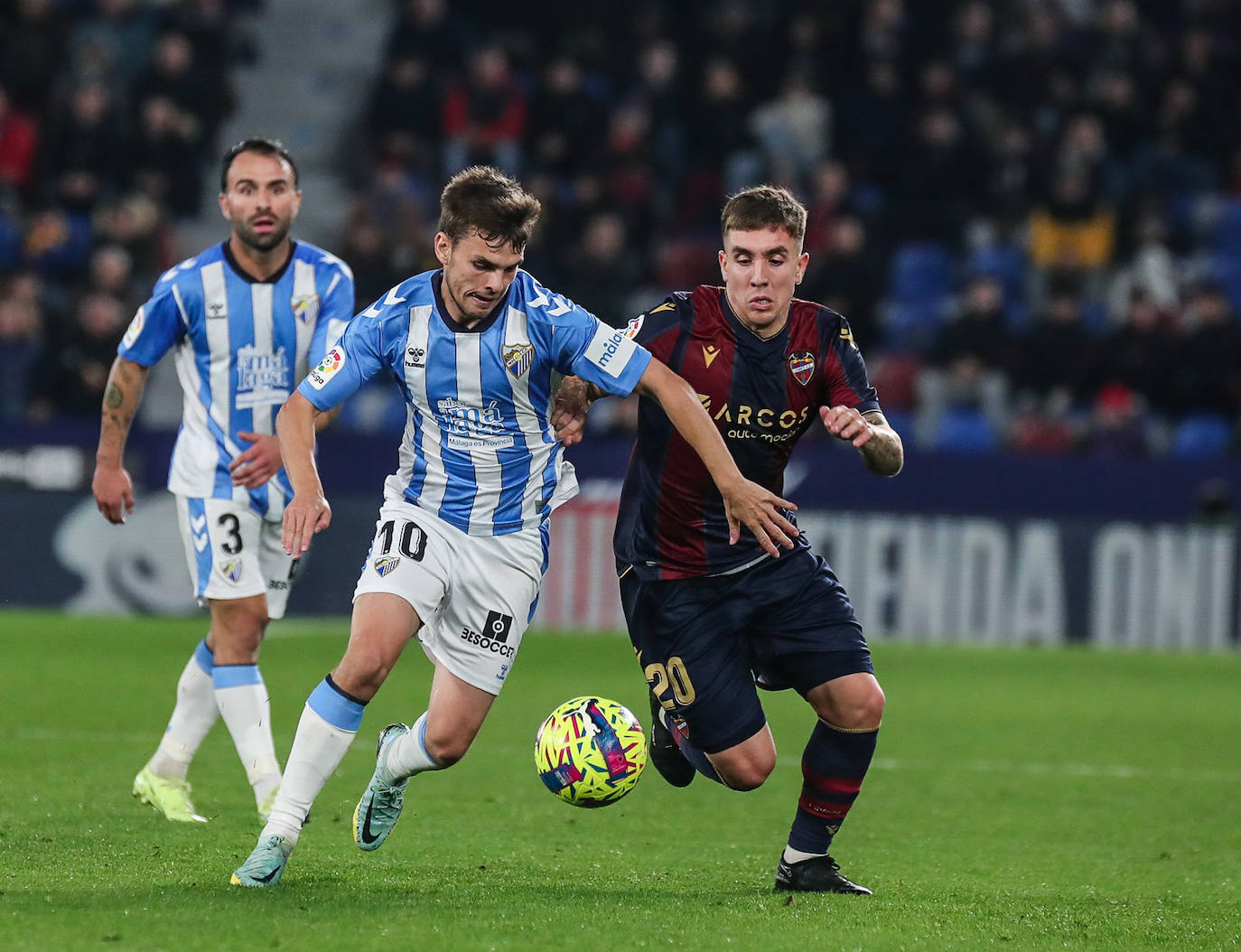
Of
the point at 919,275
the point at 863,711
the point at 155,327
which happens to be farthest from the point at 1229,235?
the point at 155,327

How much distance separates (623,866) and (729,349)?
1736 millimetres

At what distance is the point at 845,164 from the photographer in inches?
718

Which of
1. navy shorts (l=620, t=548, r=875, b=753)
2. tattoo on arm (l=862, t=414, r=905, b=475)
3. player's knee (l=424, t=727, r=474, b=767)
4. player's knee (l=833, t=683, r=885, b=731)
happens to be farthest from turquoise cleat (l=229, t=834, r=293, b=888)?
tattoo on arm (l=862, t=414, r=905, b=475)

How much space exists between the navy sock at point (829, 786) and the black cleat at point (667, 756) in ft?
2.61

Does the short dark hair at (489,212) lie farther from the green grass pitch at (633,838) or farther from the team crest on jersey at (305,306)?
the green grass pitch at (633,838)

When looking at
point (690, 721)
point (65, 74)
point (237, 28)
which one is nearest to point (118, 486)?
point (690, 721)

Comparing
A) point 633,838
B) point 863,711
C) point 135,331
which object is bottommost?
point 633,838

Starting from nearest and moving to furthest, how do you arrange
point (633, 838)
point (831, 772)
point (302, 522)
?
point (302, 522) < point (831, 772) < point (633, 838)

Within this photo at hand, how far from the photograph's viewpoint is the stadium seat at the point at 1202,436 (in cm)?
1538

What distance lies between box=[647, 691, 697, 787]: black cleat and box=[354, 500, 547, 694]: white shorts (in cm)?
97

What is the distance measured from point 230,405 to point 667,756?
6.94 feet

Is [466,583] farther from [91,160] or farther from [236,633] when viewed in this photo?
[91,160]

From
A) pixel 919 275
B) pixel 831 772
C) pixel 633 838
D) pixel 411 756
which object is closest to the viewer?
pixel 411 756

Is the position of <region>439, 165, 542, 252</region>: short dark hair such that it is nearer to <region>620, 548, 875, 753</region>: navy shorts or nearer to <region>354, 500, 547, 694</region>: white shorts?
<region>354, 500, 547, 694</region>: white shorts
